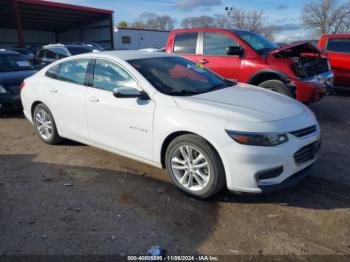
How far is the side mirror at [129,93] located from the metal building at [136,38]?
37.7m

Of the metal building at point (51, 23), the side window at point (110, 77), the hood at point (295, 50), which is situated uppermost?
the hood at point (295, 50)

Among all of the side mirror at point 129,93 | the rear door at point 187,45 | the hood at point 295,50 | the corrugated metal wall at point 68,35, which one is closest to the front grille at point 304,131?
the side mirror at point 129,93

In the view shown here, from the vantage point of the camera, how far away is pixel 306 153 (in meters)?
3.56

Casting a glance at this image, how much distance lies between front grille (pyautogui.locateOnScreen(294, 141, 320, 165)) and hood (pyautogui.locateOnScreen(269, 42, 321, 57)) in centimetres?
368

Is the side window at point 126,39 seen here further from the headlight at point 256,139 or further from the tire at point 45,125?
the headlight at point 256,139

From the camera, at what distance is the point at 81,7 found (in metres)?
32.6

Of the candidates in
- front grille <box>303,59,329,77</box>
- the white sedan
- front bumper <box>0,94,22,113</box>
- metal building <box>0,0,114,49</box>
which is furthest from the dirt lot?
metal building <box>0,0,114,49</box>

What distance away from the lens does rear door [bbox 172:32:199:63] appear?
311 inches

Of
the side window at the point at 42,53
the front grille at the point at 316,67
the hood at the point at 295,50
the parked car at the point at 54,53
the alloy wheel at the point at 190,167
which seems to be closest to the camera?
the alloy wheel at the point at 190,167

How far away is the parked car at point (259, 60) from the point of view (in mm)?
6672

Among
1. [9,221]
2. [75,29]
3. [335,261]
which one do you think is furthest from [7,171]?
[75,29]

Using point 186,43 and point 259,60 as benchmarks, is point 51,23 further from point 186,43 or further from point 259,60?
point 259,60

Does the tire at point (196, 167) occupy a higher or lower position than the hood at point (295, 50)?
lower

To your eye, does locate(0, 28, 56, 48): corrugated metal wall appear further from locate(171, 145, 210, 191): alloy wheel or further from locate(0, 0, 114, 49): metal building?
locate(171, 145, 210, 191): alloy wheel
